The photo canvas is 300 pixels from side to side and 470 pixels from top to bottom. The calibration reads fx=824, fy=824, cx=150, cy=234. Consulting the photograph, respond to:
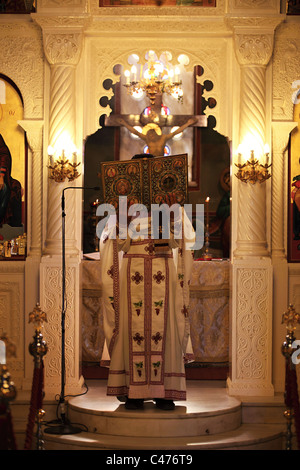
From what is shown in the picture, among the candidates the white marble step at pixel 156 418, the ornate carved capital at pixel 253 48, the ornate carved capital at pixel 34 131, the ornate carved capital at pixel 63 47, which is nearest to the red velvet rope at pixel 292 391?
the white marble step at pixel 156 418

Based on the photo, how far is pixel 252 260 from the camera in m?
8.52

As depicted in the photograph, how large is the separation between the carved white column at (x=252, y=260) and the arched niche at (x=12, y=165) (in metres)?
2.36

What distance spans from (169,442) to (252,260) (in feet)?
7.41

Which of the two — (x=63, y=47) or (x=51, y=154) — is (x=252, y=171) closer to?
(x=51, y=154)

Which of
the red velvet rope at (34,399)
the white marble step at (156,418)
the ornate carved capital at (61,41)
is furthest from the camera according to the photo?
the ornate carved capital at (61,41)

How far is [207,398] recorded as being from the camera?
8203 mm

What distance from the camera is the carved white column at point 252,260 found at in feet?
27.9

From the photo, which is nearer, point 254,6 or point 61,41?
point 254,6

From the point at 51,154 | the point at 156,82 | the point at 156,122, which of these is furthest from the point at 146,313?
the point at 156,122

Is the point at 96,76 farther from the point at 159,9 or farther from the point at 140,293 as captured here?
the point at 140,293

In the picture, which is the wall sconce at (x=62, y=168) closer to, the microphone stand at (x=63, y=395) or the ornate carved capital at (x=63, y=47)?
the microphone stand at (x=63, y=395)

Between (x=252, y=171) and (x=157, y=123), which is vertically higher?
(x=157, y=123)

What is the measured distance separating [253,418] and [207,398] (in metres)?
0.49
